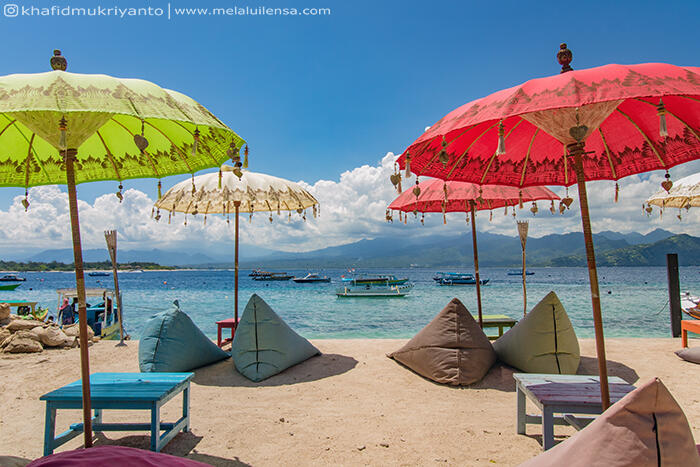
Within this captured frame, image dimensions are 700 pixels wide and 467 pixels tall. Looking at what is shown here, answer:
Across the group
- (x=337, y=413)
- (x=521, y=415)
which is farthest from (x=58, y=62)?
(x=521, y=415)

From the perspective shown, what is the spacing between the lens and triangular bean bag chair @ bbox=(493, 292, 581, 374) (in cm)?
495

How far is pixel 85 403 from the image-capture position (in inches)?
104

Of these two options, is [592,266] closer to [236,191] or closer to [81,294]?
[81,294]

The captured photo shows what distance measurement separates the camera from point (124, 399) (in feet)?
9.75

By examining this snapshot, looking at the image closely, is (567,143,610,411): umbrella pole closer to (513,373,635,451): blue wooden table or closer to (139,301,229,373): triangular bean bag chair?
(513,373,635,451): blue wooden table

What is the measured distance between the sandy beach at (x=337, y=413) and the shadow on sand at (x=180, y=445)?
0.01 metres

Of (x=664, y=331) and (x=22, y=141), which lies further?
(x=664, y=331)

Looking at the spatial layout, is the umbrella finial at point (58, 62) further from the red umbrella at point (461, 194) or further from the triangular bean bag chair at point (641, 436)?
the red umbrella at point (461, 194)

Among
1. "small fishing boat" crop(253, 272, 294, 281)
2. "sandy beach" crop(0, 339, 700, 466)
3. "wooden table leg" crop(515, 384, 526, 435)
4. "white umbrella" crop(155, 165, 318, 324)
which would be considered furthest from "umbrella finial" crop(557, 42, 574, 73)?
"small fishing boat" crop(253, 272, 294, 281)

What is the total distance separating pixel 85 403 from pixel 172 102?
2.13 metres

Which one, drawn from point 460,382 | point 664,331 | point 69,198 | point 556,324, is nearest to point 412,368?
point 460,382

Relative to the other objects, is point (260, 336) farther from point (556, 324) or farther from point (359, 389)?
point (556, 324)

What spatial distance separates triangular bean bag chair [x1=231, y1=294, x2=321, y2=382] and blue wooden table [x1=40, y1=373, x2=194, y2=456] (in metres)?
1.65

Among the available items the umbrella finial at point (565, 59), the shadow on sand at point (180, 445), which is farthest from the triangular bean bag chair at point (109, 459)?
the umbrella finial at point (565, 59)
